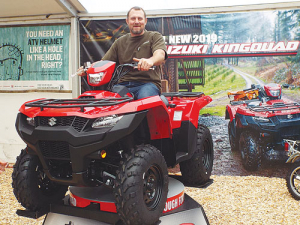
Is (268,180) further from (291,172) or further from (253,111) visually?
(253,111)

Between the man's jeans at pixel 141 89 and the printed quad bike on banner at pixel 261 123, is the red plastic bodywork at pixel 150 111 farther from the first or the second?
the printed quad bike on banner at pixel 261 123

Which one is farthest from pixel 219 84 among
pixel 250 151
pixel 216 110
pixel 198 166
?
pixel 198 166

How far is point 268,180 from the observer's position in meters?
4.72

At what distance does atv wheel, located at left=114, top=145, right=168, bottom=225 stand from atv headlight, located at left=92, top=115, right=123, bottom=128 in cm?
23

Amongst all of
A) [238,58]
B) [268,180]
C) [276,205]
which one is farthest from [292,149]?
[238,58]

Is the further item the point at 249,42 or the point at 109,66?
the point at 249,42

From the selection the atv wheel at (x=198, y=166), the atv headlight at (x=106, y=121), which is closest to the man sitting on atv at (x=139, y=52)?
the atv headlight at (x=106, y=121)

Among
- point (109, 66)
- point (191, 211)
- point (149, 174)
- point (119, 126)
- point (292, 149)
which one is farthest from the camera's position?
point (292, 149)

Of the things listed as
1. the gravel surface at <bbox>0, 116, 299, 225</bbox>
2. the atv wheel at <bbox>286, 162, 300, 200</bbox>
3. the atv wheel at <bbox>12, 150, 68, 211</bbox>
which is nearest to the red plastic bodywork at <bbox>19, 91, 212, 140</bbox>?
the atv wheel at <bbox>12, 150, 68, 211</bbox>

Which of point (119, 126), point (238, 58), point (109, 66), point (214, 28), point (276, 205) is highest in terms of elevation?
point (214, 28)

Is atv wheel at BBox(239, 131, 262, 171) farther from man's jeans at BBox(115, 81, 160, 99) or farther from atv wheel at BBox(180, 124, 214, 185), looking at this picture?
man's jeans at BBox(115, 81, 160, 99)

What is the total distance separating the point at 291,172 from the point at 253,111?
44.4 inches

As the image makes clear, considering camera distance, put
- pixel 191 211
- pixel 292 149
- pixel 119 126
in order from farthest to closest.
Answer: pixel 292 149 → pixel 191 211 → pixel 119 126

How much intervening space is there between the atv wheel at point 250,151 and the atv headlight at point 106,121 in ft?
11.4
